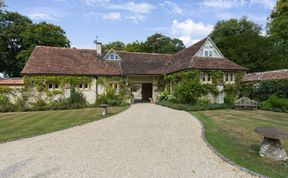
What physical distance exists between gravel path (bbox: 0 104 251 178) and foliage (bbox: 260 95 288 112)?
11962 millimetres

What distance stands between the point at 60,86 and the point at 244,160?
19687 mm

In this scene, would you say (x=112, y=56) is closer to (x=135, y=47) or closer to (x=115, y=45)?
(x=135, y=47)

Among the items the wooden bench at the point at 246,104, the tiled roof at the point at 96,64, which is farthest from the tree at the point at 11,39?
the wooden bench at the point at 246,104

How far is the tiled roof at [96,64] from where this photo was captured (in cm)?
2175

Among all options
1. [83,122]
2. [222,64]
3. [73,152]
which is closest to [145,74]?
[222,64]

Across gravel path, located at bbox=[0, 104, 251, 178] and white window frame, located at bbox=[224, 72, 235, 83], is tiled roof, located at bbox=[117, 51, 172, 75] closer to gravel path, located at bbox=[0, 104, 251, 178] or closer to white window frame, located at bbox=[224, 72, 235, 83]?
white window frame, located at bbox=[224, 72, 235, 83]

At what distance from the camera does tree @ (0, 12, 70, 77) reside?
112 ft

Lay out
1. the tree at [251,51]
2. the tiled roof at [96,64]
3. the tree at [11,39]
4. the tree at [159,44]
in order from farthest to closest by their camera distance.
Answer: the tree at [159,44] → the tree at [11,39] → the tree at [251,51] → the tiled roof at [96,64]

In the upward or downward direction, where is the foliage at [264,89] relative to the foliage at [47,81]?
downward

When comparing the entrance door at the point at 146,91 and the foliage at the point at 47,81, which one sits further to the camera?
the entrance door at the point at 146,91

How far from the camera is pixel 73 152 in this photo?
23.7ft

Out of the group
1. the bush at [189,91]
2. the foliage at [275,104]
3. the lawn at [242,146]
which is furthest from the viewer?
the bush at [189,91]

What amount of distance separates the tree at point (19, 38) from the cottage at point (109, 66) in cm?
1203

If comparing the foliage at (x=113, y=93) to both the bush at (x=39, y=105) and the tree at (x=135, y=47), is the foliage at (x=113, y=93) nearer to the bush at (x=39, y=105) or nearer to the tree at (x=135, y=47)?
the bush at (x=39, y=105)
